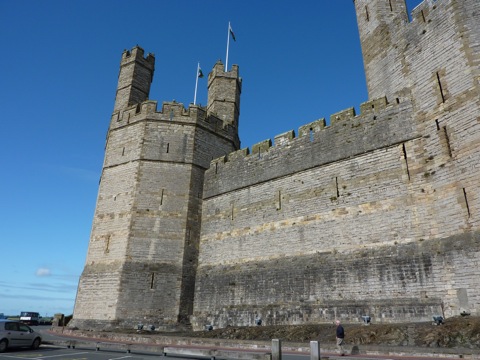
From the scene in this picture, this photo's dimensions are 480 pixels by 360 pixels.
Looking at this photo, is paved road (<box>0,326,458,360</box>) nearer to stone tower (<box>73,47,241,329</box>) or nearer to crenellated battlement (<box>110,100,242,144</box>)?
stone tower (<box>73,47,241,329</box>)

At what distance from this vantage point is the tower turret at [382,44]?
1354 cm

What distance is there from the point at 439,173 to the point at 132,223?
42.8 feet

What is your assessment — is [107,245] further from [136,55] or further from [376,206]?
[376,206]

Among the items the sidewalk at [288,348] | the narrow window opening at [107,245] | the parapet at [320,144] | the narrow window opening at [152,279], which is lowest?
the sidewalk at [288,348]

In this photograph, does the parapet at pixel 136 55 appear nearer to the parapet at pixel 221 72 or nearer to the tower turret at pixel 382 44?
the parapet at pixel 221 72

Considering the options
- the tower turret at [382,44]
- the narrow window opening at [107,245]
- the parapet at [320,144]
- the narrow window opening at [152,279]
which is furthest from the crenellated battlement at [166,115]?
the tower turret at [382,44]

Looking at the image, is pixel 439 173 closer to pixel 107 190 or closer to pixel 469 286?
pixel 469 286

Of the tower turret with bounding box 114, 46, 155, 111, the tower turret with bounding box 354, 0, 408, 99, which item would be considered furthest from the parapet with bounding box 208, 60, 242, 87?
the tower turret with bounding box 354, 0, 408, 99

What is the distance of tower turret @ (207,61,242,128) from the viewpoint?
69.7ft

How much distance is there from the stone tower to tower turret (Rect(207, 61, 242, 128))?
0.82m

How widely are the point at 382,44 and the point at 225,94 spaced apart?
10.0m

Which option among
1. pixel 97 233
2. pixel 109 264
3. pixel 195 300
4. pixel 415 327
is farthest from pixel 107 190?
pixel 415 327

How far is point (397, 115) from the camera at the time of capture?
12477 mm

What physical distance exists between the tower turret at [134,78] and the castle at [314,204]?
0.41ft
